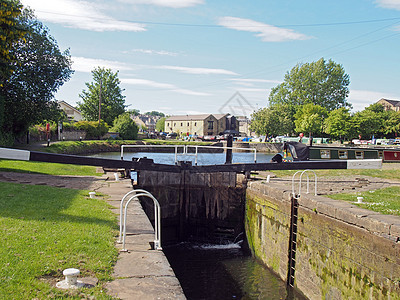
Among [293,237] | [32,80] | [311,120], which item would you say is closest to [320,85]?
[311,120]

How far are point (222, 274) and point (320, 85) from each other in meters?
84.4

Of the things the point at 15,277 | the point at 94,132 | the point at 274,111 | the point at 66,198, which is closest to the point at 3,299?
the point at 15,277

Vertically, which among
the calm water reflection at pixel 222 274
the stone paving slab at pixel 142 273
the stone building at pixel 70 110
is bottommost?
the calm water reflection at pixel 222 274

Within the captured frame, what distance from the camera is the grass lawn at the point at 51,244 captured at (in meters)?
4.25

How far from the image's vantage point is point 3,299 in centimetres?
383

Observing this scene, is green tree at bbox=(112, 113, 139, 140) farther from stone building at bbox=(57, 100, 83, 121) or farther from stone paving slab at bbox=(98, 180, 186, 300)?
stone paving slab at bbox=(98, 180, 186, 300)

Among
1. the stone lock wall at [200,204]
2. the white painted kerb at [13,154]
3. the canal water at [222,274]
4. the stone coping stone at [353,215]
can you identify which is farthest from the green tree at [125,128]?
the white painted kerb at [13,154]

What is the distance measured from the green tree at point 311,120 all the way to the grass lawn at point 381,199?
58.5 m

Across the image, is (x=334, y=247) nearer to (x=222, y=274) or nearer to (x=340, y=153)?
(x=222, y=274)

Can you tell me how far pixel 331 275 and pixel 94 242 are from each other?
17.2 feet

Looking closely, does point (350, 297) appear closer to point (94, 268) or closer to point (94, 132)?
point (94, 268)

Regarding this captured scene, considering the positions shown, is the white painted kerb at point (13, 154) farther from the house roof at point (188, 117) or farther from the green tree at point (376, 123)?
the house roof at point (188, 117)

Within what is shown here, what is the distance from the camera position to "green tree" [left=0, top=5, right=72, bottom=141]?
87.1 feet

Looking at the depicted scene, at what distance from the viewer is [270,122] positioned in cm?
7262
